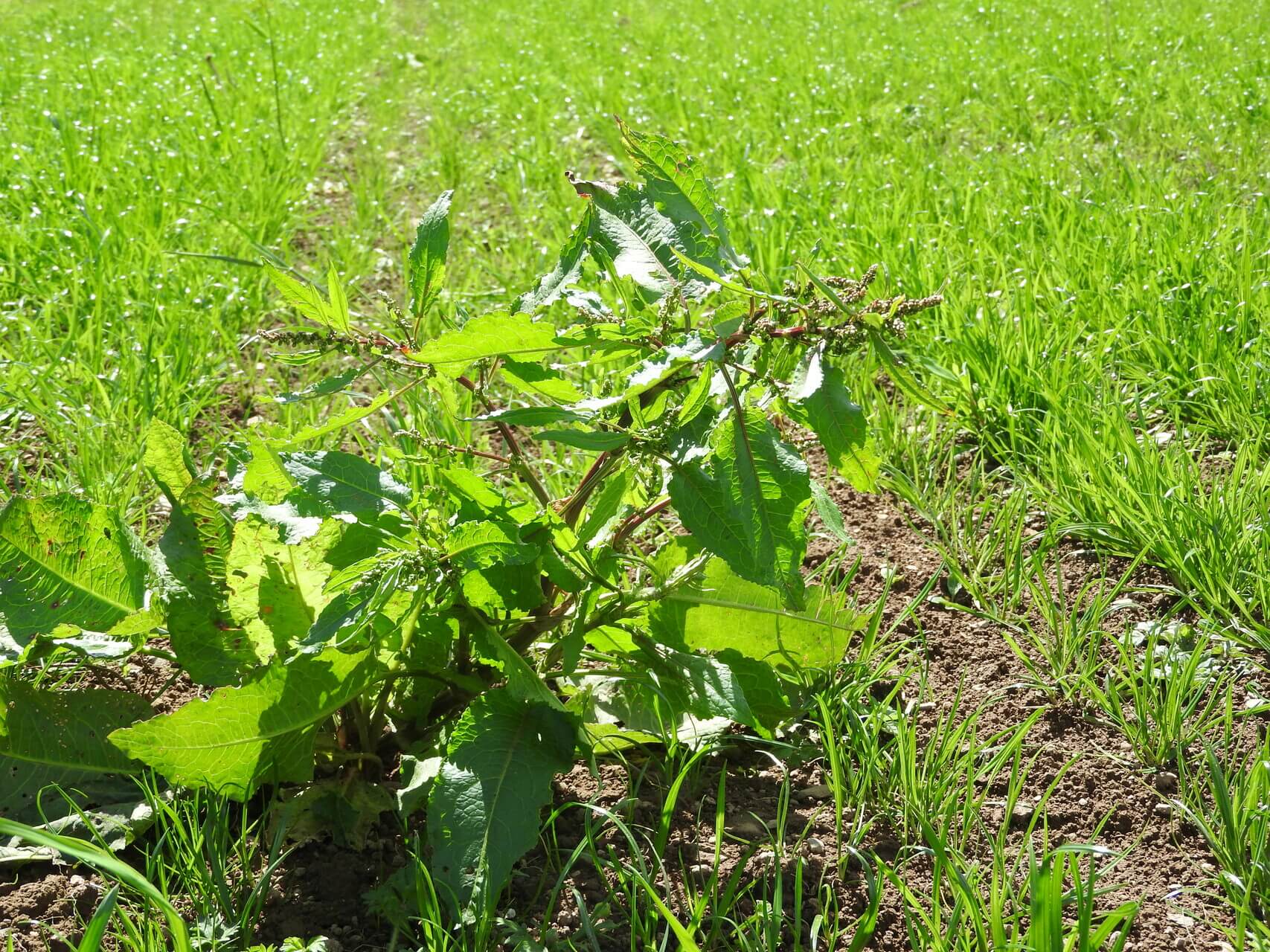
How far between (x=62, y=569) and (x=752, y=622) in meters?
1.12

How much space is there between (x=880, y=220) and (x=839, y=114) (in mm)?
1981

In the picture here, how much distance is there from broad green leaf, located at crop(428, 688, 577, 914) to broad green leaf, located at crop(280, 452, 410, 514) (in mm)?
340

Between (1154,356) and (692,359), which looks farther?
(1154,356)

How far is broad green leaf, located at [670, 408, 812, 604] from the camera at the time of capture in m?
1.42

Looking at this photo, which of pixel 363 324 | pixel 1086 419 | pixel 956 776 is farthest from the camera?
pixel 363 324

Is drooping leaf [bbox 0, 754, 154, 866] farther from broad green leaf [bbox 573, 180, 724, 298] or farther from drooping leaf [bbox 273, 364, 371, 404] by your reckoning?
broad green leaf [bbox 573, 180, 724, 298]

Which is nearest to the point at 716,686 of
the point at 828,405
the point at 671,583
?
the point at 671,583

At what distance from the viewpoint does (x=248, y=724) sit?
161 centimetres

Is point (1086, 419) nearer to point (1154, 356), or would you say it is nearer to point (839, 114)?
point (1154, 356)

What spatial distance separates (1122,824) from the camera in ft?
6.01

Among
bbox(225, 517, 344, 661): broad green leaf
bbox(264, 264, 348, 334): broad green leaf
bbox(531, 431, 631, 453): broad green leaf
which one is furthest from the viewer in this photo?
bbox(225, 517, 344, 661): broad green leaf

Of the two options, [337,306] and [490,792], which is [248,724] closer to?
[490,792]

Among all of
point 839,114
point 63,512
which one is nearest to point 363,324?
point 63,512

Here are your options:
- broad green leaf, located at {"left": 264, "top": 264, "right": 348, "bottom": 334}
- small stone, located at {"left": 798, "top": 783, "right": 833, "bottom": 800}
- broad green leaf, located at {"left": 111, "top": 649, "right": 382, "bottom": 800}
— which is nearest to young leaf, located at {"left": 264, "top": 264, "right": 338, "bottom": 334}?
broad green leaf, located at {"left": 264, "top": 264, "right": 348, "bottom": 334}
